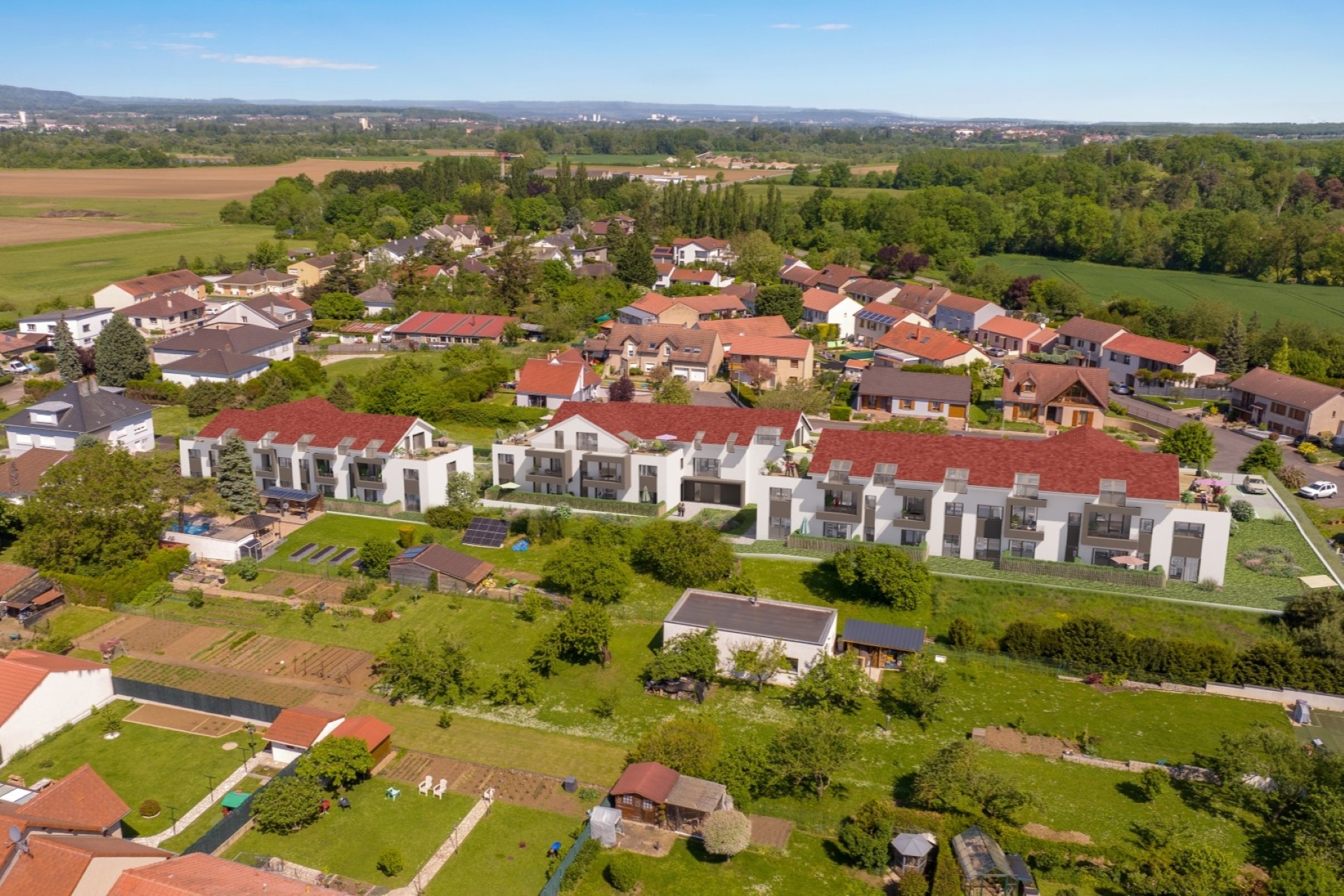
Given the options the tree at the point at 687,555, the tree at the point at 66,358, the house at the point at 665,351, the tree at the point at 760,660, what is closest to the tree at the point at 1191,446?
the tree at the point at 687,555

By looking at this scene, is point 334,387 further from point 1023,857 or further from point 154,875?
point 1023,857

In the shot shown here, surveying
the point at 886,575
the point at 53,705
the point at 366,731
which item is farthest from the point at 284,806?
the point at 886,575

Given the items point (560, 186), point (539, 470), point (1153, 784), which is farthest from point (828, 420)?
point (560, 186)

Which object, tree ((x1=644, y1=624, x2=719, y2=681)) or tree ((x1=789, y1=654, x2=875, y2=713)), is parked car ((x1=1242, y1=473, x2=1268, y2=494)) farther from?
tree ((x1=644, y1=624, x2=719, y2=681))

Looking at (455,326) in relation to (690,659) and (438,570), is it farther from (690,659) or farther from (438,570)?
(690,659)

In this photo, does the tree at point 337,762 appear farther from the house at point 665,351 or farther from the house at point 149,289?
the house at point 149,289
